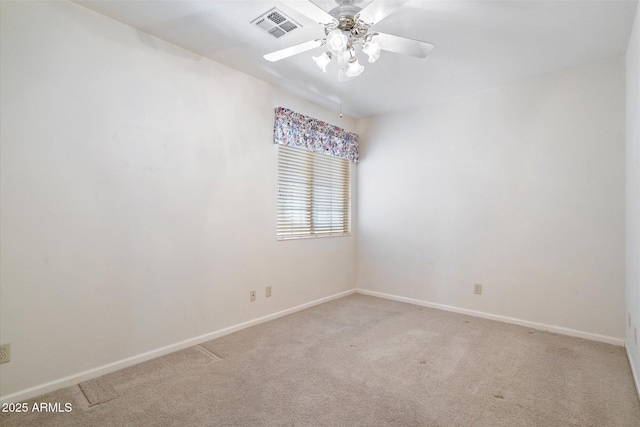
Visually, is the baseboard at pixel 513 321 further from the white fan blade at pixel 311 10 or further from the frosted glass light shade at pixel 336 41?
the white fan blade at pixel 311 10

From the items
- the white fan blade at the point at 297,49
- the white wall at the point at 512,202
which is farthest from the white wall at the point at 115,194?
the white wall at the point at 512,202

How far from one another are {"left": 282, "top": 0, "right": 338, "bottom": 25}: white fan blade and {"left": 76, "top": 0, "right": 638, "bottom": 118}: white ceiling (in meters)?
0.06

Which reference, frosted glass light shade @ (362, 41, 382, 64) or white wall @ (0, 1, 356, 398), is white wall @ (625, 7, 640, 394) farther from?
white wall @ (0, 1, 356, 398)

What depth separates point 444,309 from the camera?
3.82 meters

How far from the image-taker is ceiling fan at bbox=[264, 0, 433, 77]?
5.73ft

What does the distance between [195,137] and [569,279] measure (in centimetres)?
366

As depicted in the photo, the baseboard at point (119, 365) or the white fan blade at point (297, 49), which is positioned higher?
the white fan blade at point (297, 49)

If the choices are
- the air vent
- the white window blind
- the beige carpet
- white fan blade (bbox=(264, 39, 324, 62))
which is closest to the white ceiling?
the air vent

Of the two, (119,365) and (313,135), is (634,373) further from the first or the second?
(119,365)

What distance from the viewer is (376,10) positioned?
1798 mm

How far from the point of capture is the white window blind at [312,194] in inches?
144

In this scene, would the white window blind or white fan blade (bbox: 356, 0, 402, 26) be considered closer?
white fan blade (bbox: 356, 0, 402, 26)

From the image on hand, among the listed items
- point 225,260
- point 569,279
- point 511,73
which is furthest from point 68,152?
point 569,279

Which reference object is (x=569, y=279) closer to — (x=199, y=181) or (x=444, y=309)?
(x=444, y=309)
